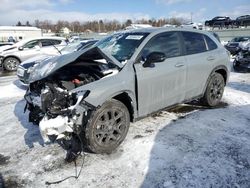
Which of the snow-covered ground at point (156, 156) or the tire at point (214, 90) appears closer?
the snow-covered ground at point (156, 156)

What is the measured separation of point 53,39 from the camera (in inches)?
570

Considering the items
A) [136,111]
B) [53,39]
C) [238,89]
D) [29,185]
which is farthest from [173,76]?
[53,39]

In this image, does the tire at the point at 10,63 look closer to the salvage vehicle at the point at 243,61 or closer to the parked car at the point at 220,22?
the salvage vehicle at the point at 243,61

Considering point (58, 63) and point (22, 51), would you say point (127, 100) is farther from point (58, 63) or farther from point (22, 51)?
point (22, 51)

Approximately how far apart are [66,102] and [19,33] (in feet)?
131

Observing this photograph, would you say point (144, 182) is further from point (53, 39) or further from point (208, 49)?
point (53, 39)

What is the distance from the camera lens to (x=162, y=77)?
188 inches

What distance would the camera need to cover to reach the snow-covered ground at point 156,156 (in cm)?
354

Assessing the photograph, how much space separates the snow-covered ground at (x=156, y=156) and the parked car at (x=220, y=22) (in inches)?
1355

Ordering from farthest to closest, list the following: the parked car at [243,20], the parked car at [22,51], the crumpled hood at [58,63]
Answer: the parked car at [243,20] < the parked car at [22,51] < the crumpled hood at [58,63]

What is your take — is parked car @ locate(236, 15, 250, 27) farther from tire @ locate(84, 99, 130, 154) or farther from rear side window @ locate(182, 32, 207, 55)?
tire @ locate(84, 99, 130, 154)

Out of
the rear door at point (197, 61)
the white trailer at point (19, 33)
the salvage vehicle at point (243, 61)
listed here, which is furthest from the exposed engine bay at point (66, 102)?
the white trailer at point (19, 33)

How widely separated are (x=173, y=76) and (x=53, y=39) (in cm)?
1081

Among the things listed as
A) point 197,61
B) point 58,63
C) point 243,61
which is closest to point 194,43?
point 197,61
